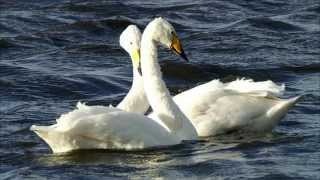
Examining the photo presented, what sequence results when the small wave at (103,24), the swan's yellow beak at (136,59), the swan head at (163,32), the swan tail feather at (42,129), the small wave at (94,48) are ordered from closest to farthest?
the swan tail feather at (42,129) < the swan head at (163,32) < the swan's yellow beak at (136,59) < the small wave at (94,48) < the small wave at (103,24)

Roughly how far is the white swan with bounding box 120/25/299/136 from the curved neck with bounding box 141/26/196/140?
650 mm

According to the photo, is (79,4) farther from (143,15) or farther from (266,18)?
(266,18)

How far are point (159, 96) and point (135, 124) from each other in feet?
2.99

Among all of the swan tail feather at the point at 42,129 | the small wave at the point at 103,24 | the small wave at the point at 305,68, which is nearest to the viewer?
the swan tail feather at the point at 42,129

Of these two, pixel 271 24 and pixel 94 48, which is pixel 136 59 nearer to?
pixel 94 48

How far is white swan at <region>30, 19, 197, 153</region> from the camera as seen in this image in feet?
40.7

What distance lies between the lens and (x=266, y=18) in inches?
887

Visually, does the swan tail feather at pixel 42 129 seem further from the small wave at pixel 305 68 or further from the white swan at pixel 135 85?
the small wave at pixel 305 68

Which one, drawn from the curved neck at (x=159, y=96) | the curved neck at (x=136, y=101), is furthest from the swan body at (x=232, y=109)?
the curved neck at (x=159, y=96)

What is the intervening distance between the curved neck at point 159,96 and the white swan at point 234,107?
65 cm

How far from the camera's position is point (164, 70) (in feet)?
61.5

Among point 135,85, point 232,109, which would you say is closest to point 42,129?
point 135,85

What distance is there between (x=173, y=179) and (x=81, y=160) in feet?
4.83

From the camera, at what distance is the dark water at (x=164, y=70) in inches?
478
